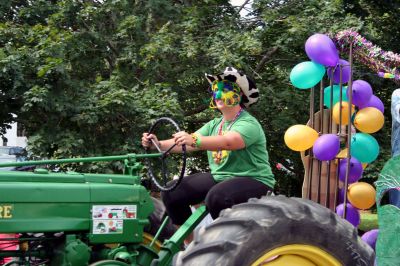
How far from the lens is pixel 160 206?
4.95m

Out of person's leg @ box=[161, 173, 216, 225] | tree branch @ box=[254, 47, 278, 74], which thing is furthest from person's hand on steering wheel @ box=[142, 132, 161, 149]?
tree branch @ box=[254, 47, 278, 74]

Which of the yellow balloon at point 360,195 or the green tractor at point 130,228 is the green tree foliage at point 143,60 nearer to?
the yellow balloon at point 360,195

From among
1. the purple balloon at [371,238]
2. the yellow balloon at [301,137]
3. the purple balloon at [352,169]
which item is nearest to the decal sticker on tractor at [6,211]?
the purple balloon at [371,238]

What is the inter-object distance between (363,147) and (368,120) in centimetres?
31

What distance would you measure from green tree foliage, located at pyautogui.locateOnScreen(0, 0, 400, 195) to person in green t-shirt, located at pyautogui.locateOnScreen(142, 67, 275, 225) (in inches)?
194

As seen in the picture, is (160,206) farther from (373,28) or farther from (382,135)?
(373,28)

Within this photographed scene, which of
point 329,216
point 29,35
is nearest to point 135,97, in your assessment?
point 29,35

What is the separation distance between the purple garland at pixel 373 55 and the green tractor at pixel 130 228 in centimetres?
287

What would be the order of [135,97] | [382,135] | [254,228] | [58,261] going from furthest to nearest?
[382,135], [135,97], [58,261], [254,228]

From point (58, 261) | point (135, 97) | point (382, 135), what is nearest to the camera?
point (58, 261)

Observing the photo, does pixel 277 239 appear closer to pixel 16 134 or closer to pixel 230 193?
pixel 230 193

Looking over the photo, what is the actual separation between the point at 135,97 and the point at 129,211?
227 inches

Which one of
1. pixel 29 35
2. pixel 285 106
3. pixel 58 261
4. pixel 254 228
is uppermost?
pixel 29 35

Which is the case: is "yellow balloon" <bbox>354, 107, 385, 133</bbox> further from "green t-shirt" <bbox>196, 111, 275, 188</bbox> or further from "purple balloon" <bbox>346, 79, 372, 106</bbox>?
"green t-shirt" <bbox>196, 111, 275, 188</bbox>
